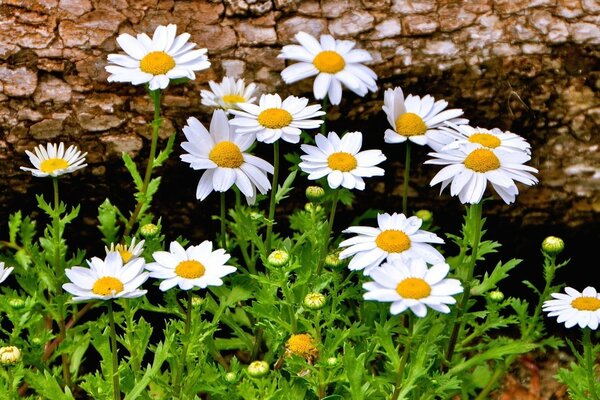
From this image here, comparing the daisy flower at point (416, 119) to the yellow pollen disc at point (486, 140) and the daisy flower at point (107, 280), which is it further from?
the daisy flower at point (107, 280)

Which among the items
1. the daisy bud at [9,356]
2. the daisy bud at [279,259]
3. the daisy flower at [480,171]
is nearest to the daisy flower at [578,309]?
the daisy flower at [480,171]

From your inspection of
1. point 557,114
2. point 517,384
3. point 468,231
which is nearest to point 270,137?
point 468,231

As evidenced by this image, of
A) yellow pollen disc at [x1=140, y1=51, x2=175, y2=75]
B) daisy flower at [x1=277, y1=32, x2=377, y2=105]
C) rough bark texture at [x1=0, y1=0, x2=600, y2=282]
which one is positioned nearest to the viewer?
yellow pollen disc at [x1=140, y1=51, x2=175, y2=75]

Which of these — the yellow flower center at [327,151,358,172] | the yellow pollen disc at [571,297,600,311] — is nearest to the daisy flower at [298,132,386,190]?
the yellow flower center at [327,151,358,172]

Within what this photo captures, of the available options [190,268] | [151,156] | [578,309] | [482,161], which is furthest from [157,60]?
[578,309]

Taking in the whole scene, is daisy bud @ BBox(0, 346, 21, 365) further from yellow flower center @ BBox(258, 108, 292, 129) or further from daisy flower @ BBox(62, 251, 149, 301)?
yellow flower center @ BBox(258, 108, 292, 129)

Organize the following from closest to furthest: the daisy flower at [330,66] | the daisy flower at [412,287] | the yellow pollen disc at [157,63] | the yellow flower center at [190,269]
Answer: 1. the daisy flower at [412,287]
2. the yellow flower center at [190,269]
3. the yellow pollen disc at [157,63]
4. the daisy flower at [330,66]

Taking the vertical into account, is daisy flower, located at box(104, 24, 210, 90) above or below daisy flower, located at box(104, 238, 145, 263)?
above
